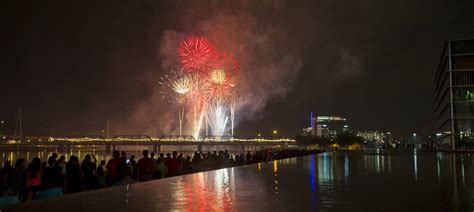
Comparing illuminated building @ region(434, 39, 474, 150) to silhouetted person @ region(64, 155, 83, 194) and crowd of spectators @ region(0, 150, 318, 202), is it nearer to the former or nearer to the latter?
crowd of spectators @ region(0, 150, 318, 202)

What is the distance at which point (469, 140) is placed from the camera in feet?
220

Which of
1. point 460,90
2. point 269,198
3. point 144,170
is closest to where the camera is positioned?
point 269,198

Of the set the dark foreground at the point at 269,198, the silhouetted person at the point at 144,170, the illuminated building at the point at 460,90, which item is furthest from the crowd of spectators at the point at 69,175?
the illuminated building at the point at 460,90

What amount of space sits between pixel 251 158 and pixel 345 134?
105 meters

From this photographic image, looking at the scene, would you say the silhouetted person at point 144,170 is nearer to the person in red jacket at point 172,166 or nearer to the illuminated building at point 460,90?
the person in red jacket at point 172,166

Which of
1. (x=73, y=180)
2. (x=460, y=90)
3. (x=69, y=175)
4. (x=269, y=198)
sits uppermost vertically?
(x=460, y=90)

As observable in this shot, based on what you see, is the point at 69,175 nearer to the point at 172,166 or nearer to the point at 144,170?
the point at 144,170

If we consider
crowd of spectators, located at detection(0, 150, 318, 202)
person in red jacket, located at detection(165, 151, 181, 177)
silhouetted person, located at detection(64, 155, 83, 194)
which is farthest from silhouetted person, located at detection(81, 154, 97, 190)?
person in red jacket, located at detection(165, 151, 181, 177)

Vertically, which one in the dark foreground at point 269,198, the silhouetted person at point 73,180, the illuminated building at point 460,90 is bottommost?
the dark foreground at point 269,198

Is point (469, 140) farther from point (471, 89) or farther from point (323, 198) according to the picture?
point (323, 198)

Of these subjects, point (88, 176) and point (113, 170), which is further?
point (113, 170)

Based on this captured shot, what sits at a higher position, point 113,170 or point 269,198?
point 113,170

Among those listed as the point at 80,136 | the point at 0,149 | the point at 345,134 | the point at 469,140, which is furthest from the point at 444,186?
the point at 80,136

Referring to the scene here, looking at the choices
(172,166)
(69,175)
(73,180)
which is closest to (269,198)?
(73,180)
